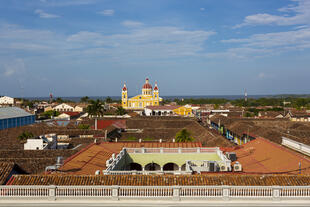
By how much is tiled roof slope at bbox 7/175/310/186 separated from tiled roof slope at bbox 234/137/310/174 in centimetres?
516

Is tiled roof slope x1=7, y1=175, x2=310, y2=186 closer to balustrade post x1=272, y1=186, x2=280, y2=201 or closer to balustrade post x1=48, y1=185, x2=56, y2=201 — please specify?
balustrade post x1=48, y1=185, x2=56, y2=201

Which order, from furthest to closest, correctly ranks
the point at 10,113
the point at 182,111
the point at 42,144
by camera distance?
the point at 182,111, the point at 10,113, the point at 42,144

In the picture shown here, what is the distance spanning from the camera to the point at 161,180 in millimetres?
16328

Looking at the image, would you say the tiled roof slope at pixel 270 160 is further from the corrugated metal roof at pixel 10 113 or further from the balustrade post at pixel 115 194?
the corrugated metal roof at pixel 10 113

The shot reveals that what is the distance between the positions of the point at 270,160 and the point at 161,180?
12406 millimetres

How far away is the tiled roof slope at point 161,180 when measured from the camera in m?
16.0

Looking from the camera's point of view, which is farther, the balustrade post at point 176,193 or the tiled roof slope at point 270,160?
the tiled roof slope at point 270,160

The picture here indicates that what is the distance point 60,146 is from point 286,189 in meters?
31.0

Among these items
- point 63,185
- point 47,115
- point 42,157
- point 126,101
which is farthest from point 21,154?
point 126,101

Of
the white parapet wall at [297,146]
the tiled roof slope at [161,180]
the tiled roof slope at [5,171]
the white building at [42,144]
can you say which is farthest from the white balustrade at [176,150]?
the white building at [42,144]

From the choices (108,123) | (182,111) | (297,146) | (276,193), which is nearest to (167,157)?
(297,146)

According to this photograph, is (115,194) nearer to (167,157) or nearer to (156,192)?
(156,192)

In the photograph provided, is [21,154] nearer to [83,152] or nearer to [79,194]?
[83,152]

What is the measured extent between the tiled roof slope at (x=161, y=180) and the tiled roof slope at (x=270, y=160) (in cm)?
516
